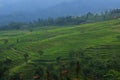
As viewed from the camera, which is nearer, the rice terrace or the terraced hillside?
the rice terrace

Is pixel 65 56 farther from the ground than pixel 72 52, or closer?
closer

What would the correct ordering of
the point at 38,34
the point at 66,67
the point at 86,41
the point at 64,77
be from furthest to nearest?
the point at 38,34, the point at 86,41, the point at 66,67, the point at 64,77

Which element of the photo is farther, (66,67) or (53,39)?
(53,39)

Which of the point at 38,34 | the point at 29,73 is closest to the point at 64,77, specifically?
the point at 29,73

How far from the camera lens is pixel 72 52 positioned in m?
88.3

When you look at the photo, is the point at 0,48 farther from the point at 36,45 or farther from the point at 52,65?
the point at 52,65

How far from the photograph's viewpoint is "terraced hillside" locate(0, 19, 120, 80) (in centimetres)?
7500

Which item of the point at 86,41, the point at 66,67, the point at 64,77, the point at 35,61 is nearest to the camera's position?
the point at 64,77

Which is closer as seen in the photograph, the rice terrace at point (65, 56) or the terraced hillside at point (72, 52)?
the rice terrace at point (65, 56)

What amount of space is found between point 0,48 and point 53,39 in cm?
1613

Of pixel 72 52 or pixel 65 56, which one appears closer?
pixel 65 56

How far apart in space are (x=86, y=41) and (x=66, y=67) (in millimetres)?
24271

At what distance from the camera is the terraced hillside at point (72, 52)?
246 feet

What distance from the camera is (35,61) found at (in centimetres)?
8594
